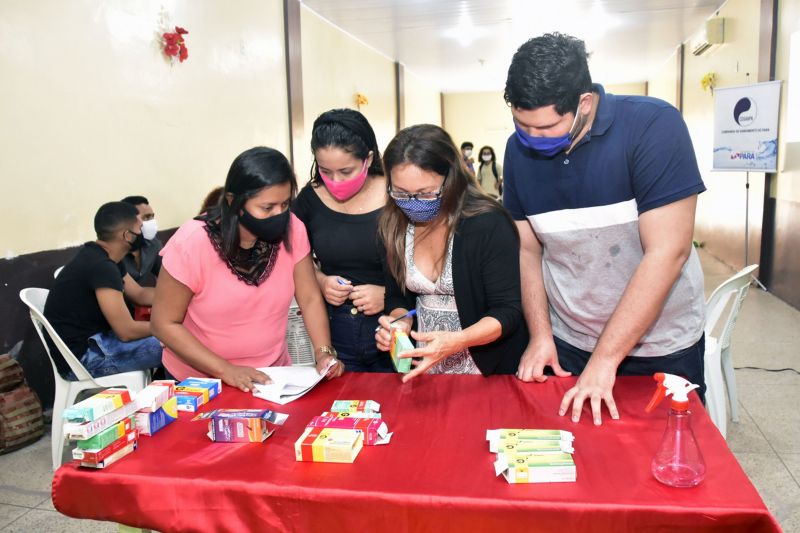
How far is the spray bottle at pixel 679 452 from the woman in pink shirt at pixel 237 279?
93 cm

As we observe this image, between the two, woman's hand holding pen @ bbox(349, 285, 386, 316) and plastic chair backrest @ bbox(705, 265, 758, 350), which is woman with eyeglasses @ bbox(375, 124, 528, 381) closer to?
woman's hand holding pen @ bbox(349, 285, 386, 316)

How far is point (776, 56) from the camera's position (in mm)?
6281

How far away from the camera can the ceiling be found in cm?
809

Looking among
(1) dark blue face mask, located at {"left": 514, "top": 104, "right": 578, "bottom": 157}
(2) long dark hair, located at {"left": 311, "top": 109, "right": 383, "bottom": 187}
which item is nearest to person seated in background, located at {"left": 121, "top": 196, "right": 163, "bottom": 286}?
(2) long dark hair, located at {"left": 311, "top": 109, "right": 383, "bottom": 187}

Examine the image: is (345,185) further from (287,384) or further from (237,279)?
(287,384)

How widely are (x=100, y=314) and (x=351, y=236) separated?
1.70m

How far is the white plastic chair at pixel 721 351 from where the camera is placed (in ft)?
9.59

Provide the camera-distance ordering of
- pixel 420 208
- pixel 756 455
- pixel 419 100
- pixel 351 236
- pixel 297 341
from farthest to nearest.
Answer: pixel 419 100, pixel 756 455, pixel 297 341, pixel 351 236, pixel 420 208

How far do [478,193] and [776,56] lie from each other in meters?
5.91

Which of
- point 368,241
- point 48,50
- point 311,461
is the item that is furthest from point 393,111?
point 311,461

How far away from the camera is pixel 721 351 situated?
10.5 ft

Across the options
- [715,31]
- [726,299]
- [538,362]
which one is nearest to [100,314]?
[538,362]

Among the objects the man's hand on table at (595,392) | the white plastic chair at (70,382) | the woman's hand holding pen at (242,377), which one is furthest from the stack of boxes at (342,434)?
the white plastic chair at (70,382)

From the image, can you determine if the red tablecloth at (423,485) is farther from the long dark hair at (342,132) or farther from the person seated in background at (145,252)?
the person seated in background at (145,252)
